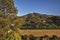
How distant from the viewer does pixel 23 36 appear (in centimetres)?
2483

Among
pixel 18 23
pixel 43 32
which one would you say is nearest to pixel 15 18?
pixel 18 23

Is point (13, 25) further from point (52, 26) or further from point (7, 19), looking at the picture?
point (52, 26)

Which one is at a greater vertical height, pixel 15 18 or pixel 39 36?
pixel 15 18

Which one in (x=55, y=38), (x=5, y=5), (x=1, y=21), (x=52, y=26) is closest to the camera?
(x=1, y=21)

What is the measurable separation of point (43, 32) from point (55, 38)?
1996mm

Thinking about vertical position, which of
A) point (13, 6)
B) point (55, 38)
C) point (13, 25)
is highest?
point (13, 6)

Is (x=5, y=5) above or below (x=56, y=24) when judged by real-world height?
above

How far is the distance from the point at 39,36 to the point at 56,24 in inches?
261

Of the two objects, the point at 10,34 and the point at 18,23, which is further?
the point at 18,23

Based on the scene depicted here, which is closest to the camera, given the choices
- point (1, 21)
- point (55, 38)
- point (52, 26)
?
point (1, 21)

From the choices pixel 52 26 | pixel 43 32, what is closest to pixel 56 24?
pixel 52 26

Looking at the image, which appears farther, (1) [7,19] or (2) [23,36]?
(2) [23,36]

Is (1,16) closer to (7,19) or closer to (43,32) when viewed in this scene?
(7,19)

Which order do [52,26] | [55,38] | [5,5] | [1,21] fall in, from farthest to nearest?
[52,26] < [55,38] < [5,5] < [1,21]
